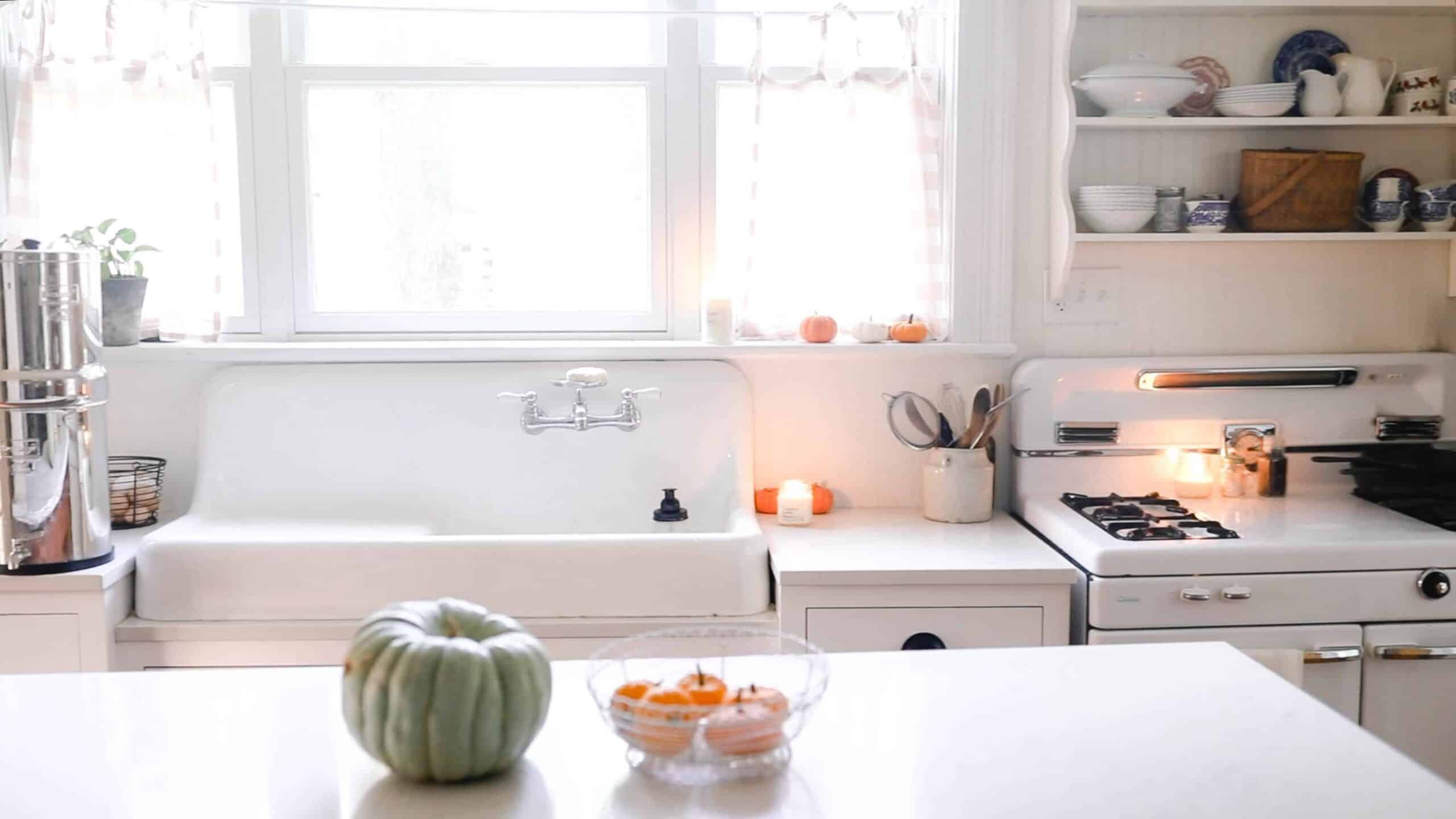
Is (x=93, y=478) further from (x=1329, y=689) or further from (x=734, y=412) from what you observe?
(x=1329, y=689)

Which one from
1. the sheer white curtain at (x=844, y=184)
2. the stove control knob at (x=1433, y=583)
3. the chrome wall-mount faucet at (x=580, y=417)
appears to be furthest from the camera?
the sheer white curtain at (x=844, y=184)

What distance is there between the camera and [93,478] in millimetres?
2488

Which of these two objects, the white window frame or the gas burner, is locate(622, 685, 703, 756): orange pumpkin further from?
the white window frame

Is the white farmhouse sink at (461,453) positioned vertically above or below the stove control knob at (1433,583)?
above

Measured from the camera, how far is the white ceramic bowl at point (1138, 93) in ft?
9.18

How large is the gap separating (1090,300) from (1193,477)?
465 millimetres

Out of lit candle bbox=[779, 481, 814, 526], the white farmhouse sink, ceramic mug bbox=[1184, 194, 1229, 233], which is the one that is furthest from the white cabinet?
ceramic mug bbox=[1184, 194, 1229, 233]

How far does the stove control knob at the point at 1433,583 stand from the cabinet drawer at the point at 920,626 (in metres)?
0.71

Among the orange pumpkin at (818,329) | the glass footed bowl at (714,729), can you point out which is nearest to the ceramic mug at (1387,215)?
the orange pumpkin at (818,329)

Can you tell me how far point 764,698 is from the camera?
3.86ft

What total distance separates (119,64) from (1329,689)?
111 inches

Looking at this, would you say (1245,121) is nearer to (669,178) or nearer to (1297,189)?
(1297,189)

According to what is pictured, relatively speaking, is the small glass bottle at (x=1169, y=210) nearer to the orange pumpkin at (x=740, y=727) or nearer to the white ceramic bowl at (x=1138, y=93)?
the white ceramic bowl at (x=1138, y=93)

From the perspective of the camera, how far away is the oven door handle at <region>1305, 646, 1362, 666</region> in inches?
95.8
